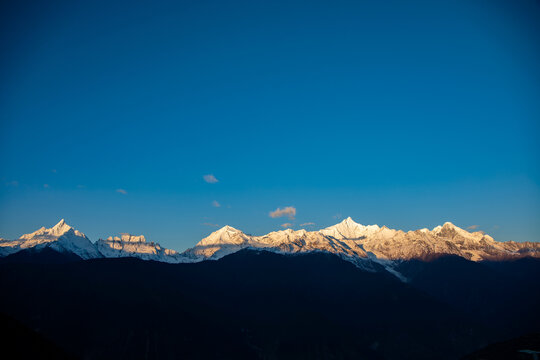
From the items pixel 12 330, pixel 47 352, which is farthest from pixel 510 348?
pixel 12 330

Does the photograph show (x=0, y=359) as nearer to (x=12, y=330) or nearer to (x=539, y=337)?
(x=12, y=330)

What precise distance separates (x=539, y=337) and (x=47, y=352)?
219 meters

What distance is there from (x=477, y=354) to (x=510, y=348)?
16.9m

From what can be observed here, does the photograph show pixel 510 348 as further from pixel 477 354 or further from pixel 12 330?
pixel 12 330

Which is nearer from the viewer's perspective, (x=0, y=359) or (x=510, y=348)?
(x=0, y=359)

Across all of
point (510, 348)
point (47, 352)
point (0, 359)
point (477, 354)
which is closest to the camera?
point (0, 359)

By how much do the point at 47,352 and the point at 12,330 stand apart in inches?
669

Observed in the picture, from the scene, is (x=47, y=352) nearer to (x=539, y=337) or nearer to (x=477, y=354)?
(x=477, y=354)

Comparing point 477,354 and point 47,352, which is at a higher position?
point 47,352

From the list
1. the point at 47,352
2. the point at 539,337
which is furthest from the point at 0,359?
the point at 539,337

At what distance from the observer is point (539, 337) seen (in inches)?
7776

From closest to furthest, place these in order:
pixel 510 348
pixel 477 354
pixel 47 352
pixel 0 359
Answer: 1. pixel 0 359
2. pixel 47 352
3. pixel 510 348
4. pixel 477 354

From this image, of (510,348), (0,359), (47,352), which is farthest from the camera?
(510,348)

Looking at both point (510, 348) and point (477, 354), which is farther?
point (477, 354)
